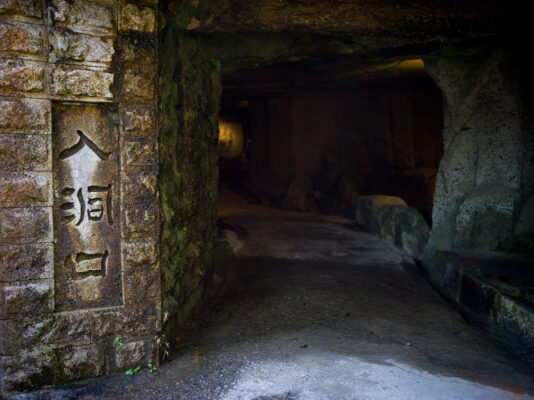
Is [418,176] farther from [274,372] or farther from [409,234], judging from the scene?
[274,372]

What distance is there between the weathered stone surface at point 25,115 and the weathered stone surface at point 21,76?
0.07 meters

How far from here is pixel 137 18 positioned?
2428mm

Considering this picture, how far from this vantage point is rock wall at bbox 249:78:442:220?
8570 millimetres

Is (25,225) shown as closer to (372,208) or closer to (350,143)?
(372,208)

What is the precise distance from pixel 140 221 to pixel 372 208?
16.2 feet

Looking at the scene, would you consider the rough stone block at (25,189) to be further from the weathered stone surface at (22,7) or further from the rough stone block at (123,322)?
the weathered stone surface at (22,7)

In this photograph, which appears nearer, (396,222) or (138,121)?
(138,121)

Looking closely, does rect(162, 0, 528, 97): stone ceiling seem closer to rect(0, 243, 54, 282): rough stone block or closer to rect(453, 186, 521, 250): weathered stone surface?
rect(453, 186, 521, 250): weathered stone surface

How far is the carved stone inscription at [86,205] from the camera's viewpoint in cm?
237

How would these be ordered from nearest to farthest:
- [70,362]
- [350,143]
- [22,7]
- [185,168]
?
[22,7]
[70,362]
[185,168]
[350,143]

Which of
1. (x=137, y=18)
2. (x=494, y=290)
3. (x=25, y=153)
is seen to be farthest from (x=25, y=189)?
(x=494, y=290)

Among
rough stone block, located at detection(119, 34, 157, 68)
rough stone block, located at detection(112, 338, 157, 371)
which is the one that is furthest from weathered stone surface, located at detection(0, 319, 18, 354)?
rough stone block, located at detection(119, 34, 157, 68)

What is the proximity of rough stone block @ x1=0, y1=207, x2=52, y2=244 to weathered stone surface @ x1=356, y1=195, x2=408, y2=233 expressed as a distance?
16.4 feet

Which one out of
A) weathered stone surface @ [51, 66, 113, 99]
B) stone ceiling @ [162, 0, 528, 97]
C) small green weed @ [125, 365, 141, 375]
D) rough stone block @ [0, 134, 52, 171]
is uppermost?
stone ceiling @ [162, 0, 528, 97]
